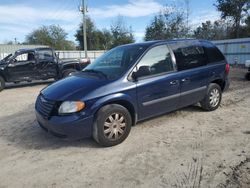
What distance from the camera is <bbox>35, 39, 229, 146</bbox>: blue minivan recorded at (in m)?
4.21

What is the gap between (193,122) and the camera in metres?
5.57

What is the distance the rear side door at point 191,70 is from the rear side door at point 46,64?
8307 millimetres

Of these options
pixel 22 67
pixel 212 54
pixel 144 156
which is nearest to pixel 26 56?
pixel 22 67

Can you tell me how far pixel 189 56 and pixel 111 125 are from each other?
2.55 metres

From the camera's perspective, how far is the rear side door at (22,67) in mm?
11750

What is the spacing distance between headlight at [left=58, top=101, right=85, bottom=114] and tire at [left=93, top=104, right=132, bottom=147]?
0.33 metres

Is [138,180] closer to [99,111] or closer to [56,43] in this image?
[99,111]

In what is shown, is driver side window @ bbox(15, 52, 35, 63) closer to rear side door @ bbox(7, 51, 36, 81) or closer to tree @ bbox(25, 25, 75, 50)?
rear side door @ bbox(7, 51, 36, 81)

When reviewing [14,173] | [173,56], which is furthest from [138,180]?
[173,56]

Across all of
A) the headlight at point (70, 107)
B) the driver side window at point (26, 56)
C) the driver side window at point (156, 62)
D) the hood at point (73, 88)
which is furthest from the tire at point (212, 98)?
the driver side window at point (26, 56)

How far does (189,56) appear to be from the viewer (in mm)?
5730

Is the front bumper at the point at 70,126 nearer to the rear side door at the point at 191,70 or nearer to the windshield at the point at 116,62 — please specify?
the windshield at the point at 116,62

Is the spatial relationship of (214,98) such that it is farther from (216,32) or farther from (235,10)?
(216,32)

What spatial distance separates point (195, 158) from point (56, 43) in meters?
61.1
